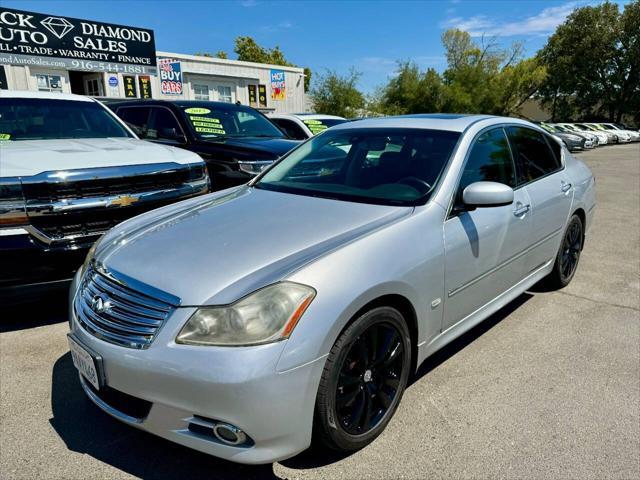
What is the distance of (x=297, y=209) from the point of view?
9.29 ft

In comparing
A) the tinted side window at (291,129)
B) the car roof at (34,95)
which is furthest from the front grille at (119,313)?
the tinted side window at (291,129)

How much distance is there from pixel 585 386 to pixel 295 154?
262cm

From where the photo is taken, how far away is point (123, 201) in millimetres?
3895

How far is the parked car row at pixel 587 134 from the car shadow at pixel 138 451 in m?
23.7

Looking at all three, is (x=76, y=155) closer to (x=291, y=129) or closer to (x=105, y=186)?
(x=105, y=186)

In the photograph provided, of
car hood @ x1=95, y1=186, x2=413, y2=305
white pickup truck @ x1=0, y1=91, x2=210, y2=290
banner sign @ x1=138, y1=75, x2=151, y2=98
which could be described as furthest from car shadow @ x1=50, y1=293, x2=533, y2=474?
banner sign @ x1=138, y1=75, x2=151, y2=98

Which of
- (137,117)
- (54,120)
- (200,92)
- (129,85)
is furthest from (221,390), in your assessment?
(200,92)

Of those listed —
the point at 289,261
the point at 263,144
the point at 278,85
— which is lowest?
the point at 289,261

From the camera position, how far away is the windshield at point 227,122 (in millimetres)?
7121

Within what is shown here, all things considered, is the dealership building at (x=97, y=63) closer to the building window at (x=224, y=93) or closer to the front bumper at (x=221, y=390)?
the building window at (x=224, y=93)

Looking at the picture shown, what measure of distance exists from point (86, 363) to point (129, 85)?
2359 cm

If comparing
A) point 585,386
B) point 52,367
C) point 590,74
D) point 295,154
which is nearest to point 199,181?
point 295,154

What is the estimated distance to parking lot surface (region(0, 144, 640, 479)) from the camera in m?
2.30

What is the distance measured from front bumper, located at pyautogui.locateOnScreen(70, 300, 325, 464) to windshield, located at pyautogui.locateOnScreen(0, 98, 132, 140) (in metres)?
3.86
